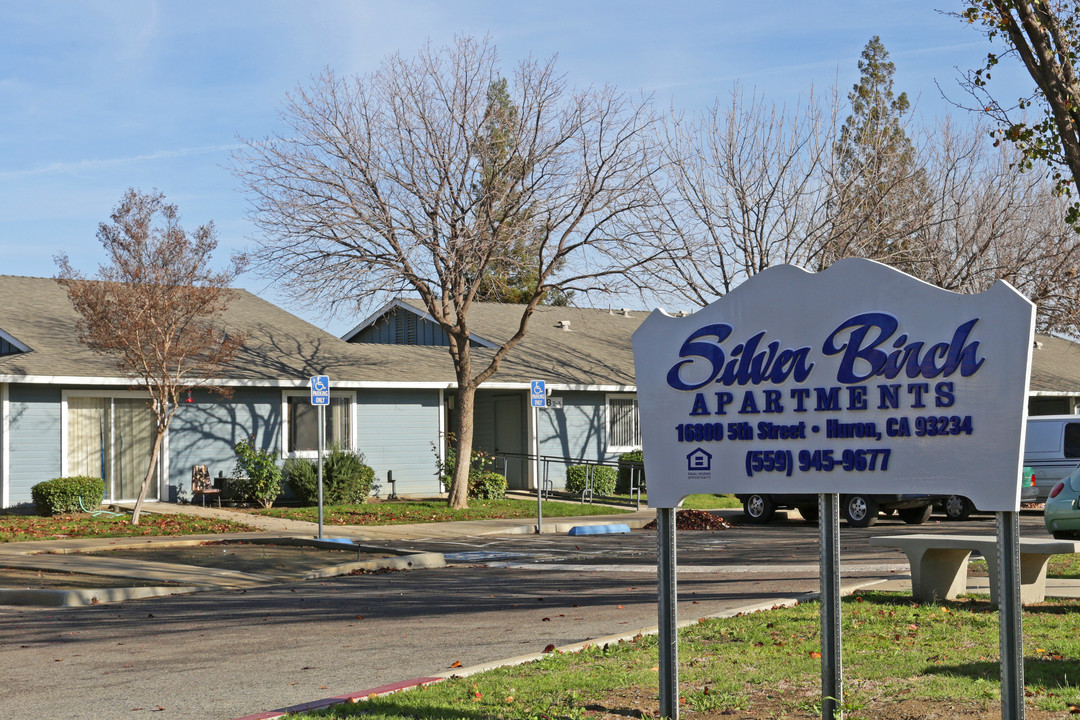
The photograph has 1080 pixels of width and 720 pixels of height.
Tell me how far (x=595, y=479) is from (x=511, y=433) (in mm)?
3012

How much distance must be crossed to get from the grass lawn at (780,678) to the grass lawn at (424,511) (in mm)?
14560

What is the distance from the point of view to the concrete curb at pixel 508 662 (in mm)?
6812

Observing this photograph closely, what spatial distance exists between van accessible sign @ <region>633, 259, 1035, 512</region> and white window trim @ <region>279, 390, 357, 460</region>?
20561 mm

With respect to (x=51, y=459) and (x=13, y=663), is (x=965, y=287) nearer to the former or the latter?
(x=51, y=459)

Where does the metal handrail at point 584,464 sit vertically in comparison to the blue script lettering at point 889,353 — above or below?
below

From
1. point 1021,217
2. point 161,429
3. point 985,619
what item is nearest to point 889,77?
point 1021,217

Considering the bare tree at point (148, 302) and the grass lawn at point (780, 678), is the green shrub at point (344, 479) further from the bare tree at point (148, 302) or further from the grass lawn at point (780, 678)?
the grass lawn at point (780, 678)

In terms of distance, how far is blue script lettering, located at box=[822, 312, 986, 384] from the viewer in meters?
5.65

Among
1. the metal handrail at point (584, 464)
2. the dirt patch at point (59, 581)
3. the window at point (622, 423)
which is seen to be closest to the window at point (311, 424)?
the metal handrail at point (584, 464)

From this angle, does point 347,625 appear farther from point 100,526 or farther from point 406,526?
point 406,526

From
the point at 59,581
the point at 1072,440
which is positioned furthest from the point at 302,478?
the point at 1072,440

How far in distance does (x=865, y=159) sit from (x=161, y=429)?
18.6 m

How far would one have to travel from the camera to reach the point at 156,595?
13.1m

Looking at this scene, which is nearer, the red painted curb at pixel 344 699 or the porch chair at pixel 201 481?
the red painted curb at pixel 344 699
